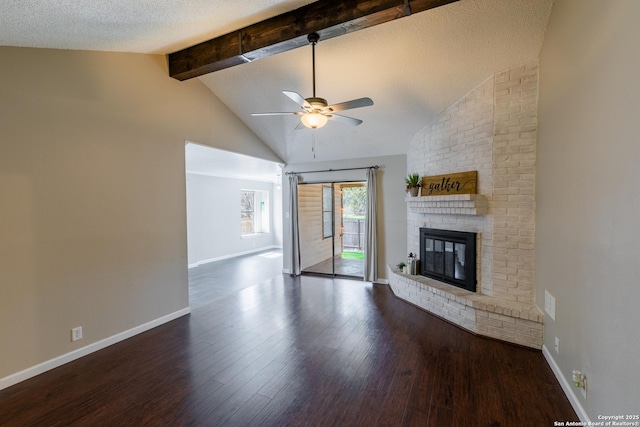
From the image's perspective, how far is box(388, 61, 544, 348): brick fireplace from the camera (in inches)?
121

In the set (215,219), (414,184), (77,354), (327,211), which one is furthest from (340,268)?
(77,354)

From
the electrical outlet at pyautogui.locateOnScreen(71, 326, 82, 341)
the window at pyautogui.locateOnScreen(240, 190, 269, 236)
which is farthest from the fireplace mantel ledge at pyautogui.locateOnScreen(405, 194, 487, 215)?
the window at pyautogui.locateOnScreen(240, 190, 269, 236)

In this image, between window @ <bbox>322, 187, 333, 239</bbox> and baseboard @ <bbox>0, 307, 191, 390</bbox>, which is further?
window @ <bbox>322, 187, 333, 239</bbox>

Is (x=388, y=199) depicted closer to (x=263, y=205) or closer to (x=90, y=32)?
(x=90, y=32)

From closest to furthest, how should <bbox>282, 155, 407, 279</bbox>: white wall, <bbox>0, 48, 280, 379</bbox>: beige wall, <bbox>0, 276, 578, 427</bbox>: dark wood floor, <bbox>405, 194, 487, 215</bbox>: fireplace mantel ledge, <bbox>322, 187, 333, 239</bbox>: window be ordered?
<bbox>0, 276, 578, 427</bbox>: dark wood floor, <bbox>0, 48, 280, 379</bbox>: beige wall, <bbox>405, 194, 487, 215</bbox>: fireplace mantel ledge, <bbox>282, 155, 407, 279</bbox>: white wall, <bbox>322, 187, 333, 239</bbox>: window

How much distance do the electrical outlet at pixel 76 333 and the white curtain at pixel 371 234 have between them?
4333 millimetres

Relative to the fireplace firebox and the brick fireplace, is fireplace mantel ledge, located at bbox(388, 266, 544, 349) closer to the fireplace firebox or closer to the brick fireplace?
the brick fireplace

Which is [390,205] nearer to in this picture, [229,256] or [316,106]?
[316,106]

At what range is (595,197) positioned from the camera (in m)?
1.81

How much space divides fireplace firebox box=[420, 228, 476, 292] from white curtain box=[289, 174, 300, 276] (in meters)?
2.77

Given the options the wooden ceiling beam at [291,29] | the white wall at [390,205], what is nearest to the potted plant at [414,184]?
the white wall at [390,205]

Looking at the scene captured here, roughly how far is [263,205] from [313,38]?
26.0ft

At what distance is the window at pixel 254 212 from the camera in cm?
952

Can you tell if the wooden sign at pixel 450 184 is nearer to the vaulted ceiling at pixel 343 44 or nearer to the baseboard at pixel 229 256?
the vaulted ceiling at pixel 343 44
